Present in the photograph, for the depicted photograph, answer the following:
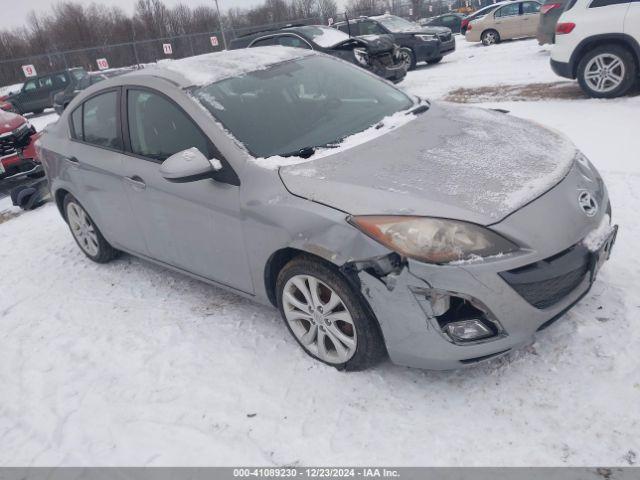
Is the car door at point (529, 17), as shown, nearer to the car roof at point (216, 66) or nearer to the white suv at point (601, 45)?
the white suv at point (601, 45)

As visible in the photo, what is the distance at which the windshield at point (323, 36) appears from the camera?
1146cm

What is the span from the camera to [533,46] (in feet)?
49.5

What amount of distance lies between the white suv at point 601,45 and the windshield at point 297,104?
16.2 ft

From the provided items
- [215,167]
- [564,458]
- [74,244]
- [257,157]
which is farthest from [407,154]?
[74,244]

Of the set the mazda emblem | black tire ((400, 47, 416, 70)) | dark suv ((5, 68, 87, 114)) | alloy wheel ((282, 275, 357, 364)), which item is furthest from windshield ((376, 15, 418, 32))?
alloy wheel ((282, 275, 357, 364))

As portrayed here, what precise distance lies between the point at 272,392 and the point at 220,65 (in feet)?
7.57

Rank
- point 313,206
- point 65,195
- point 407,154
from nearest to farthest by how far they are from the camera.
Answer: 1. point 313,206
2. point 407,154
3. point 65,195

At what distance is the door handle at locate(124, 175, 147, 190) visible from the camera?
3.62m

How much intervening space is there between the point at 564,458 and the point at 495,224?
102cm

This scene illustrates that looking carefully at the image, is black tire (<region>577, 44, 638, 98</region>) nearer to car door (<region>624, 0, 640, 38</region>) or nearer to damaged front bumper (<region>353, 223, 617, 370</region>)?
car door (<region>624, 0, 640, 38</region>)

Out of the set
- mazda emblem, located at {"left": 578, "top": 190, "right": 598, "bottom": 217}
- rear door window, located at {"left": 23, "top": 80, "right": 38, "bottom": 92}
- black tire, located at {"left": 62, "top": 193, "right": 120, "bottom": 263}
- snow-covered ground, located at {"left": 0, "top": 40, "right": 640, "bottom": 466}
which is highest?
rear door window, located at {"left": 23, "top": 80, "right": 38, "bottom": 92}

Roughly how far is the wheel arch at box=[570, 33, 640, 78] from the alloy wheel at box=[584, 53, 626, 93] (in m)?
0.15

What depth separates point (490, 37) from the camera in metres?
18.3

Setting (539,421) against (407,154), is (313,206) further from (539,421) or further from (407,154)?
(539,421)
